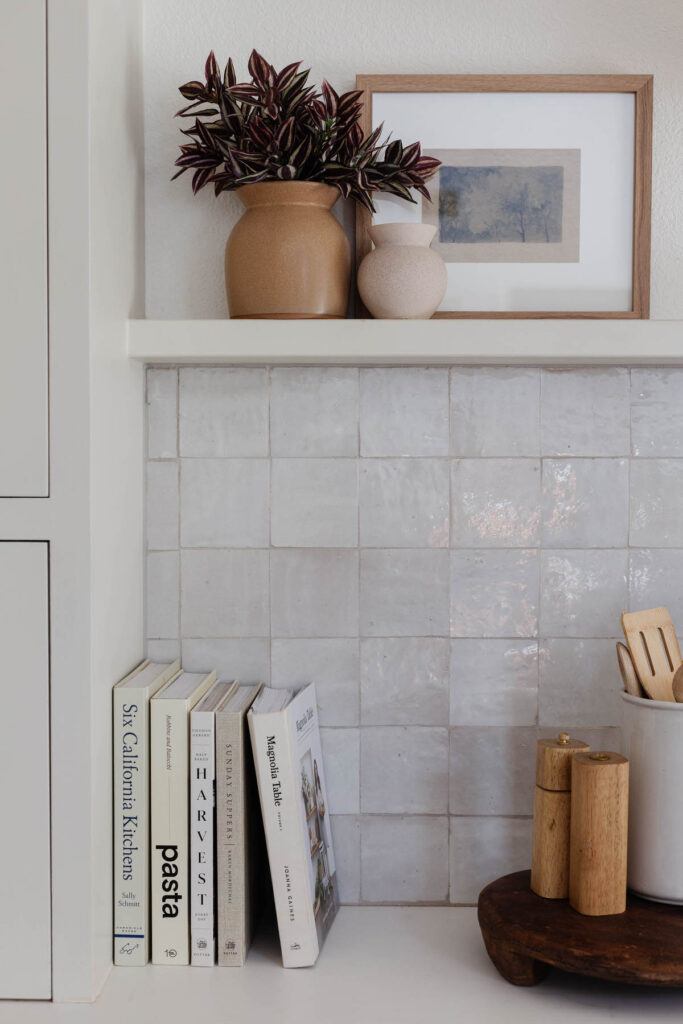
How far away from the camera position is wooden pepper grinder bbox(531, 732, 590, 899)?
981 millimetres

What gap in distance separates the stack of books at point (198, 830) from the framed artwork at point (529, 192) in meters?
0.55

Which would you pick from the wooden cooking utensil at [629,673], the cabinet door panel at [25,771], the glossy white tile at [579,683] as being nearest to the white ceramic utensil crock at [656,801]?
the wooden cooking utensil at [629,673]

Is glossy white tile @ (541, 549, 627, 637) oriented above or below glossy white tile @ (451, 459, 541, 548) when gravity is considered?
below

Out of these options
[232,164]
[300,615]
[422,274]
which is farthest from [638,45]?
[300,615]

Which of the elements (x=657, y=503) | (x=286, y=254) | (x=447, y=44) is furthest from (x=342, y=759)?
(x=447, y=44)

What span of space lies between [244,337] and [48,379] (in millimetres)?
219

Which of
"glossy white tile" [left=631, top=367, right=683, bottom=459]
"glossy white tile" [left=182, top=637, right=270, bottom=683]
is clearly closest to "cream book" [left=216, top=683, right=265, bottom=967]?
"glossy white tile" [left=182, top=637, right=270, bottom=683]

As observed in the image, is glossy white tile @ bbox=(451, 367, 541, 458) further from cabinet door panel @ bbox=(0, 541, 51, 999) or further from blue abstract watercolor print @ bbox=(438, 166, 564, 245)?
cabinet door panel @ bbox=(0, 541, 51, 999)

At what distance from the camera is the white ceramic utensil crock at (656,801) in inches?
38.0

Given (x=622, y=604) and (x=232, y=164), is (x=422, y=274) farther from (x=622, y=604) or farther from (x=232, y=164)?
(x=622, y=604)

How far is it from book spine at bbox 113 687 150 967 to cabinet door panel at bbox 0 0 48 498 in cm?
26

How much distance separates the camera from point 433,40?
3.75ft

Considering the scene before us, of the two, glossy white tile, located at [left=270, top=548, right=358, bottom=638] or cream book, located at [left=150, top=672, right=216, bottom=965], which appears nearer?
cream book, located at [left=150, top=672, right=216, bottom=965]

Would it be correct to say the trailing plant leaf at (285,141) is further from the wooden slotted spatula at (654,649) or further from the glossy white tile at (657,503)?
the wooden slotted spatula at (654,649)
